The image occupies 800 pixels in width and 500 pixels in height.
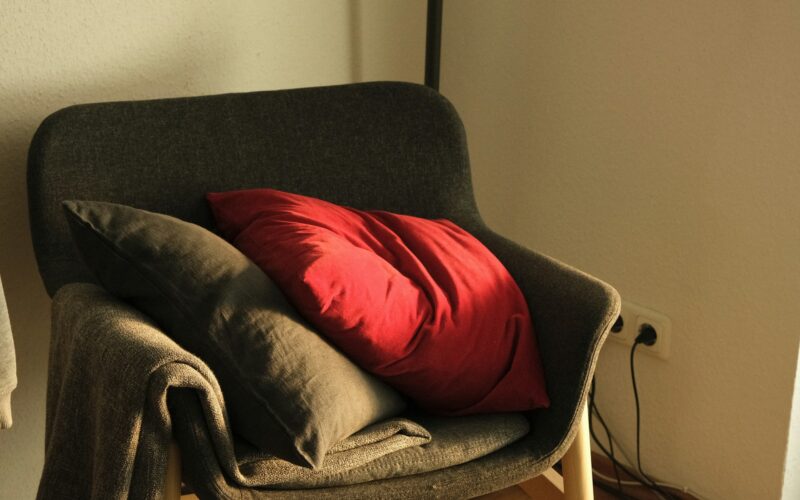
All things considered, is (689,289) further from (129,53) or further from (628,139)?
(129,53)

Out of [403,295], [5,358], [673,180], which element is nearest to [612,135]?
[673,180]

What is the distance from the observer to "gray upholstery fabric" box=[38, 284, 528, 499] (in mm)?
980

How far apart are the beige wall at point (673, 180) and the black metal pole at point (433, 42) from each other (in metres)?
0.17

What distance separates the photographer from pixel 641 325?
67.3 inches

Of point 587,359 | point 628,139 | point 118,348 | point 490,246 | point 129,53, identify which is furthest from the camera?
point 628,139

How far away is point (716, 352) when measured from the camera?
1.60 metres

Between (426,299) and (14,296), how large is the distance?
2.35 ft

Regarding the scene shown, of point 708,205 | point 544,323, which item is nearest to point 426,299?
point 544,323

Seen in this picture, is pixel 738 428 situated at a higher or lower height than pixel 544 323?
lower

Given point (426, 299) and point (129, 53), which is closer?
point (426, 299)

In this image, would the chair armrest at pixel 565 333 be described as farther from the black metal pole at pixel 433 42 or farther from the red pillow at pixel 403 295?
the black metal pole at pixel 433 42

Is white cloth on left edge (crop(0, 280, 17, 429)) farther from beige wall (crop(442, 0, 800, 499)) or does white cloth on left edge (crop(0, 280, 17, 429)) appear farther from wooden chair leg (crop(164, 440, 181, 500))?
beige wall (crop(442, 0, 800, 499))

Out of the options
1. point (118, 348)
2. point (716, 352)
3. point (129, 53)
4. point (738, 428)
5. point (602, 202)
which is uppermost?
point (129, 53)

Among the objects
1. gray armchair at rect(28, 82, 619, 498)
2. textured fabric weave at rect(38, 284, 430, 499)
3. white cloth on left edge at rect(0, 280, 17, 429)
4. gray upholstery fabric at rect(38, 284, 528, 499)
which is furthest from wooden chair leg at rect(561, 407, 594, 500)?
white cloth on left edge at rect(0, 280, 17, 429)
